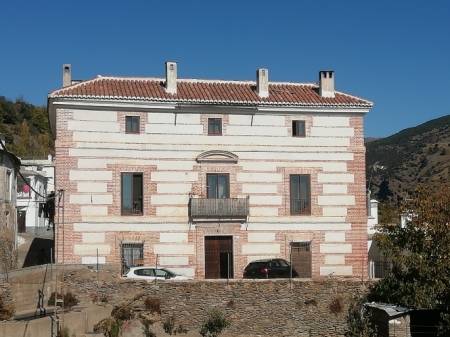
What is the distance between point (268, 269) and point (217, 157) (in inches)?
229

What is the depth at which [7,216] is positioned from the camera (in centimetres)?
3525

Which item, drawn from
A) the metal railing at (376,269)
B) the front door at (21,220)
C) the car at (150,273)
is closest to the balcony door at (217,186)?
the car at (150,273)

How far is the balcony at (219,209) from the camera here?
3247cm

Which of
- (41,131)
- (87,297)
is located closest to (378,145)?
(41,131)

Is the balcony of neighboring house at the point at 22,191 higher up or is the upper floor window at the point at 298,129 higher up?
the upper floor window at the point at 298,129

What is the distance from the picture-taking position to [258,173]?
3331 centimetres

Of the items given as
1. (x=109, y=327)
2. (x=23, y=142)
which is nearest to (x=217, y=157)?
(x=109, y=327)

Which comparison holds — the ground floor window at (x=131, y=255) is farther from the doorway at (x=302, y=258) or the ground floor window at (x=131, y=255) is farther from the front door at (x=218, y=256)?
the doorway at (x=302, y=258)

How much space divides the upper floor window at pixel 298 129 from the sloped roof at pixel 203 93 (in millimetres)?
975

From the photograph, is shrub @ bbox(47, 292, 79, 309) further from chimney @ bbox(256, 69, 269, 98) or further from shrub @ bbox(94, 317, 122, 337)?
chimney @ bbox(256, 69, 269, 98)

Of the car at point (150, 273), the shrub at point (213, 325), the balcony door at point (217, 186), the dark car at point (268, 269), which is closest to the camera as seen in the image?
the shrub at point (213, 325)

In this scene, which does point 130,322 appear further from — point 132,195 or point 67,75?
point 67,75

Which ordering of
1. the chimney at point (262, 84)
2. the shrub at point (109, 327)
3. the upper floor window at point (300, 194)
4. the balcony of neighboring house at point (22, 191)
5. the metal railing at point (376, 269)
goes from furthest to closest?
the balcony of neighboring house at point (22, 191) → the chimney at point (262, 84) → the metal railing at point (376, 269) → the upper floor window at point (300, 194) → the shrub at point (109, 327)

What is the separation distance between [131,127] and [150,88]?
239 cm
